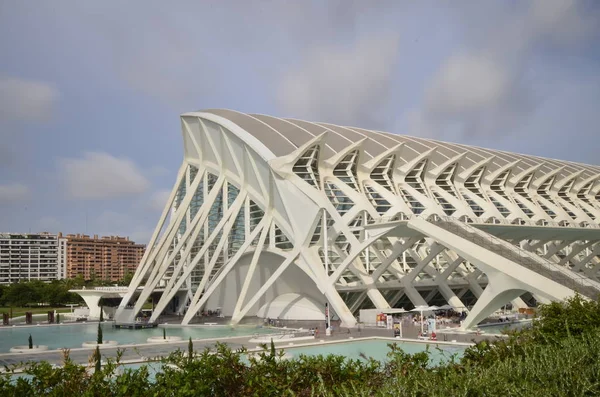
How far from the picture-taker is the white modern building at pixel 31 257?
493 ft

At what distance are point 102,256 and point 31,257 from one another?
24.3 metres

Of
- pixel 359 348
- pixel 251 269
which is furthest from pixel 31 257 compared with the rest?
pixel 359 348

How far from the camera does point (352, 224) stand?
4459 centimetres

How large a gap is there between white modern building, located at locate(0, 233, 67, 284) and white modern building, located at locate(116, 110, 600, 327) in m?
106

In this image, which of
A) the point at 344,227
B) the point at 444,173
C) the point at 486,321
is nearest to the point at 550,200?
the point at 444,173

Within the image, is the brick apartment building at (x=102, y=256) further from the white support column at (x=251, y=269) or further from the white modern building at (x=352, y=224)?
the white support column at (x=251, y=269)

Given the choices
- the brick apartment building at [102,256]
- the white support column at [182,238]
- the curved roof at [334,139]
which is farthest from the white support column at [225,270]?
the brick apartment building at [102,256]

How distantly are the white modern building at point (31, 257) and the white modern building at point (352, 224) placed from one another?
348 feet

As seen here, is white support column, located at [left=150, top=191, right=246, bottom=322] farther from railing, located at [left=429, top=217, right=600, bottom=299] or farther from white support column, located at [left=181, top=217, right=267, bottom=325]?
railing, located at [left=429, top=217, right=600, bottom=299]

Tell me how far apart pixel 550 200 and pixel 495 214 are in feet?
52.4

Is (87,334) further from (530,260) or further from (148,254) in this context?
(530,260)

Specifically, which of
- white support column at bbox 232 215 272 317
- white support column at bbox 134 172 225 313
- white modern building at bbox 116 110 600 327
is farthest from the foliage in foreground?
white support column at bbox 134 172 225 313

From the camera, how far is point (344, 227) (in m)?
38.5

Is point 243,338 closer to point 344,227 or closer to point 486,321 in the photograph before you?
point 344,227
